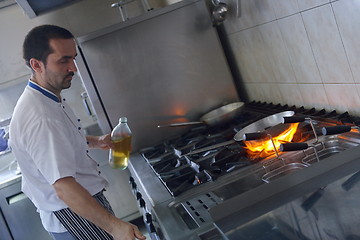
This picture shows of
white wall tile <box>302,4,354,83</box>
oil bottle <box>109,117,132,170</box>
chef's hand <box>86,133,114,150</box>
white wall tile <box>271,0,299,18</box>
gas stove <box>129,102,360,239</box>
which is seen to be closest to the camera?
gas stove <box>129,102,360,239</box>

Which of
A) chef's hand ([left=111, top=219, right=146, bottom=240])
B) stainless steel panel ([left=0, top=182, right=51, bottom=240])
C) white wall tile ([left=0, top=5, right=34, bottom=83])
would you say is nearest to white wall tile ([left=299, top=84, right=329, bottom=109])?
chef's hand ([left=111, top=219, right=146, bottom=240])

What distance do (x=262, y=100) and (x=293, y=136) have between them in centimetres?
67

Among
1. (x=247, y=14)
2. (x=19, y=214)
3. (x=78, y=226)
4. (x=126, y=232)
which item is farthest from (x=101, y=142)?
(x=19, y=214)

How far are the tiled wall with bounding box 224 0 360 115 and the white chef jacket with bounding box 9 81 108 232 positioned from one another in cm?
83

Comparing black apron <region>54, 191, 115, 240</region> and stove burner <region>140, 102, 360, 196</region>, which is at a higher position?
stove burner <region>140, 102, 360, 196</region>

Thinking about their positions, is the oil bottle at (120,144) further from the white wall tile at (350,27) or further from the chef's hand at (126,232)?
the white wall tile at (350,27)

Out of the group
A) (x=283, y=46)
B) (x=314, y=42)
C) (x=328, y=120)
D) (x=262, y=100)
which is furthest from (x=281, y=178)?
(x=262, y=100)

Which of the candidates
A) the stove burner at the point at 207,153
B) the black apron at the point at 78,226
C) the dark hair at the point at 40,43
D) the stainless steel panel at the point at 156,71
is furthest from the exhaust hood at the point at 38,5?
the black apron at the point at 78,226

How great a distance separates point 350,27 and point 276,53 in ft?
1.62

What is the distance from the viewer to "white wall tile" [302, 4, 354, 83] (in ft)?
3.74

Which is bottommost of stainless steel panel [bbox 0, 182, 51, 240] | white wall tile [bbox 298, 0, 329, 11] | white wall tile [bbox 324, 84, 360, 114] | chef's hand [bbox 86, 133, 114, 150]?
stainless steel panel [bbox 0, 182, 51, 240]

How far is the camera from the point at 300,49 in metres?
1.36

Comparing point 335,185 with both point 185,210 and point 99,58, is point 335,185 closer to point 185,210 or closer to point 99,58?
point 185,210

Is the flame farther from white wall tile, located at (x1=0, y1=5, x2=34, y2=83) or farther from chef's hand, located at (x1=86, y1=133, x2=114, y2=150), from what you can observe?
white wall tile, located at (x1=0, y1=5, x2=34, y2=83)
